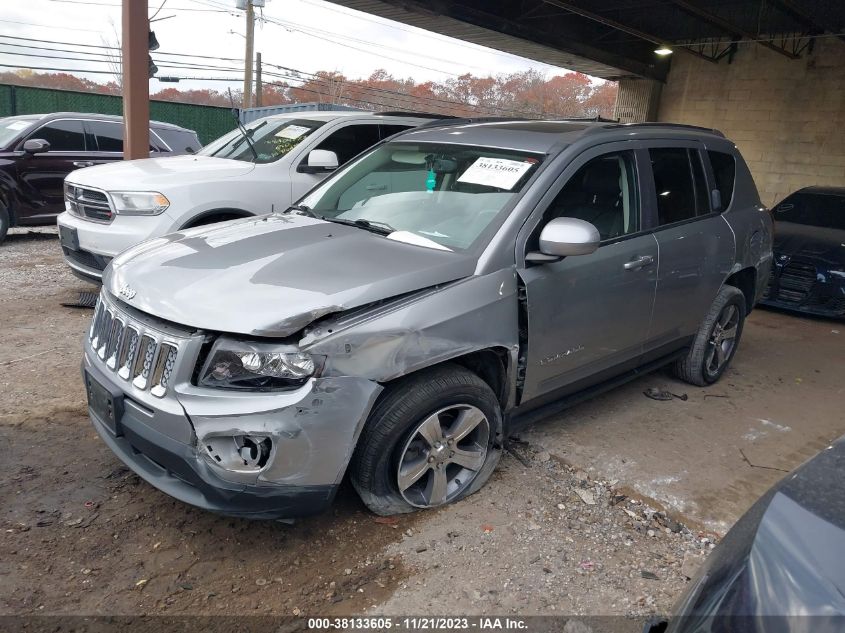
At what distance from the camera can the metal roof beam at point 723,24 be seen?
11.1 meters

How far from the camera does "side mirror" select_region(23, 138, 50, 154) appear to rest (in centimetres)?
897

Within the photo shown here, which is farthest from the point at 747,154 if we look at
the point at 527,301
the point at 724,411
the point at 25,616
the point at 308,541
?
the point at 25,616

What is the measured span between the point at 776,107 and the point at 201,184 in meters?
12.8

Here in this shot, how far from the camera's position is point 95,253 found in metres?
5.60

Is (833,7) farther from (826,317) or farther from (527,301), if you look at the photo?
(527,301)

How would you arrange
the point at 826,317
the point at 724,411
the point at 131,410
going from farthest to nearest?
1. the point at 826,317
2. the point at 724,411
3. the point at 131,410

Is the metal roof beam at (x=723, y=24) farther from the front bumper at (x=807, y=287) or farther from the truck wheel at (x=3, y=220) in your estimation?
the truck wheel at (x=3, y=220)

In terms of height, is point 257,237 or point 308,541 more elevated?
point 257,237

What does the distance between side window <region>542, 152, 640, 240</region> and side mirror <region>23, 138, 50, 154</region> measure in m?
8.23

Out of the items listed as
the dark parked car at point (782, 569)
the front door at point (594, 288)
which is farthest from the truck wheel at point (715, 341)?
the dark parked car at point (782, 569)

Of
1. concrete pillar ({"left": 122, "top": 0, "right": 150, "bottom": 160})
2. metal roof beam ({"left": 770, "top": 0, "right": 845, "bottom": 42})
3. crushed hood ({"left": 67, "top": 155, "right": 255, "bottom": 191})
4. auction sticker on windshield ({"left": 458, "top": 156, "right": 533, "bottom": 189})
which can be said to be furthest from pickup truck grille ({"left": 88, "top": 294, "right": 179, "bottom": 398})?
metal roof beam ({"left": 770, "top": 0, "right": 845, "bottom": 42})

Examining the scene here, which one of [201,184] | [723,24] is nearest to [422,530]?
[201,184]

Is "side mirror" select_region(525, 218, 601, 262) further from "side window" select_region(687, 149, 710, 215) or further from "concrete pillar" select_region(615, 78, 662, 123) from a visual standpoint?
"concrete pillar" select_region(615, 78, 662, 123)

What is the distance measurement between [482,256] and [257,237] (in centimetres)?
116
